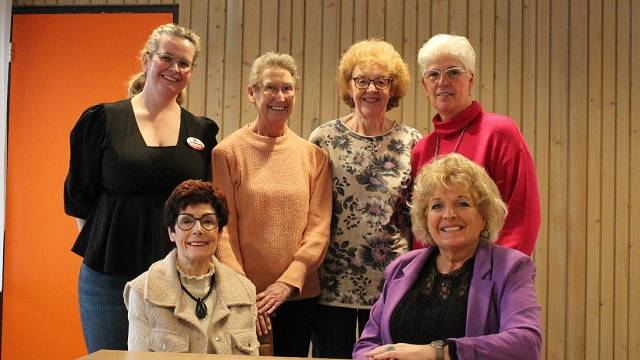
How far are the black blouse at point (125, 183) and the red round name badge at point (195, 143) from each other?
0.11 feet

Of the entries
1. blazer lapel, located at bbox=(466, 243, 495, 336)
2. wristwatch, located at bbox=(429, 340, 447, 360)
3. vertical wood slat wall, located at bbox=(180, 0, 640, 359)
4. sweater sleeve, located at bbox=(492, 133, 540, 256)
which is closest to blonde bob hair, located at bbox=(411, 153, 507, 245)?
blazer lapel, located at bbox=(466, 243, 495, 336)

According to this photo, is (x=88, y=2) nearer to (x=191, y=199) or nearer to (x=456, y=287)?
(x=191, y=199)

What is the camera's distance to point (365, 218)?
3141 mm

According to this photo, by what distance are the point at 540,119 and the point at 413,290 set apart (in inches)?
125

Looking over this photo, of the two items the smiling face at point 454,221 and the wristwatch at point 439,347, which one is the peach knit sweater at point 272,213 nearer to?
the smiling face at point 454,221

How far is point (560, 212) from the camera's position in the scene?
5.19 meters

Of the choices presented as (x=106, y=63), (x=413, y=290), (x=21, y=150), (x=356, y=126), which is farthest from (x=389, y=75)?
(x=21, y=150)

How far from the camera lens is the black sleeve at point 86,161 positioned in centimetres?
296

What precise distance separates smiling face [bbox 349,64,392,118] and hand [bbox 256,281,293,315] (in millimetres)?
842

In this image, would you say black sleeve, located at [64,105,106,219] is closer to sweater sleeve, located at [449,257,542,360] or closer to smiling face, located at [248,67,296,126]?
smiling face, located at [248,67,296,126]

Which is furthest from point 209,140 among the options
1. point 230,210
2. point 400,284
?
point 400,284

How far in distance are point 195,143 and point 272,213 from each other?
43 centimetres

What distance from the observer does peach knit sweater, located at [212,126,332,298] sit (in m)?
3.02

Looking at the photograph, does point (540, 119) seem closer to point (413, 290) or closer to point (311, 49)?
point (311, 49)
